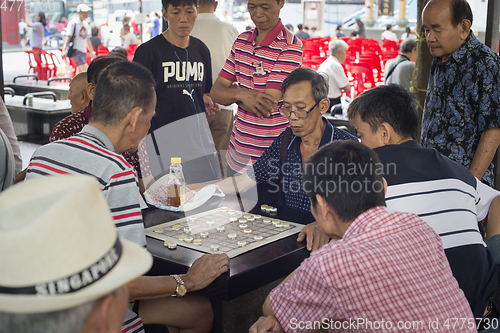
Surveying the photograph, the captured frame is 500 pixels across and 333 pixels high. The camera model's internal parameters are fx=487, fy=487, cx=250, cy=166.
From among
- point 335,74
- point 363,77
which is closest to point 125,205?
point 335,74

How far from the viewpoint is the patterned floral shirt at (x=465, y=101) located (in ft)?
8.15

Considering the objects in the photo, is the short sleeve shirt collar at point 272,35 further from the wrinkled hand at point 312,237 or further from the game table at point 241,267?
the wrinkled hand at point 312,237

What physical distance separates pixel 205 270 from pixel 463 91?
1769 mm

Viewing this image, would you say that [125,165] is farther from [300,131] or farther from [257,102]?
[257,102]

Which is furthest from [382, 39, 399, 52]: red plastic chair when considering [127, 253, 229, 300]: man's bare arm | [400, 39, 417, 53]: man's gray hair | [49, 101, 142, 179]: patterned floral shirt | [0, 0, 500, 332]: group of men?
[127, 253, 229, 300]: man's bare arm

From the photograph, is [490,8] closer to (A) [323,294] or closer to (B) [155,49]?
(B) [155,49]

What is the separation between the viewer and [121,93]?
1647 millimetres

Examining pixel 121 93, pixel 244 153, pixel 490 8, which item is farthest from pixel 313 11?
pixel 121 93

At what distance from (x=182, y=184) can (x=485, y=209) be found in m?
1.32

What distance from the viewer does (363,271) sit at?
1.18 m

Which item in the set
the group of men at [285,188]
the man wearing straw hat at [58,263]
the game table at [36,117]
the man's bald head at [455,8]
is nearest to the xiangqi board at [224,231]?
the group of men at [285,188]

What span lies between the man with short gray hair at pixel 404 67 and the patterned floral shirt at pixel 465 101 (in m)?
3.04

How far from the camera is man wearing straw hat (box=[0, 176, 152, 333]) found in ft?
2.40

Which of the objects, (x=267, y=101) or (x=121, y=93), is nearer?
(x=121, y=93)
